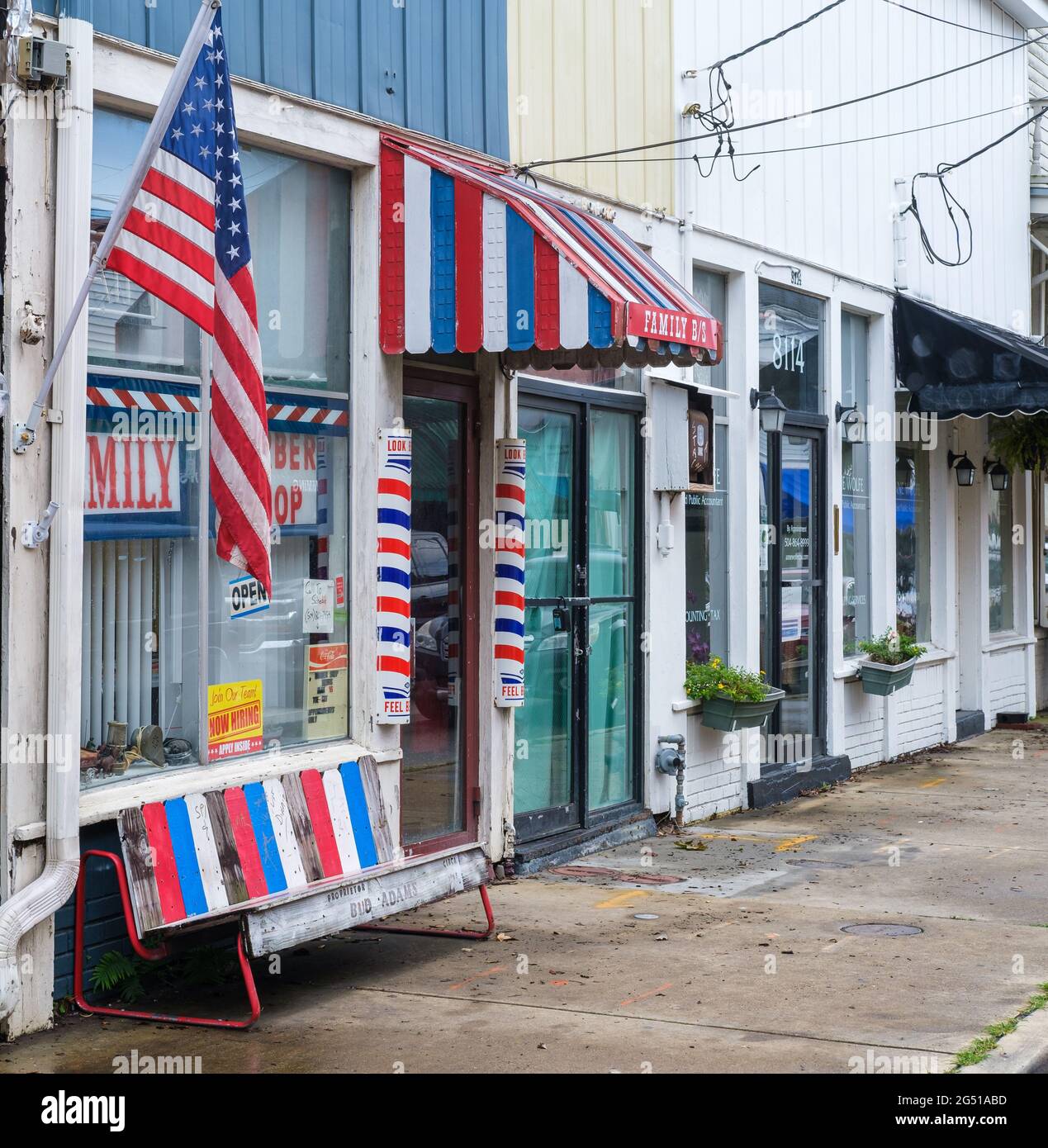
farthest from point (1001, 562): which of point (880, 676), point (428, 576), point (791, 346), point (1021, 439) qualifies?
point (428, 576)

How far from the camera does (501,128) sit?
8617mm

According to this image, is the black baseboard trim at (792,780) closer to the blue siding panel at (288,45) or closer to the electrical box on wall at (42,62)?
the blue siding panel at (288,45)

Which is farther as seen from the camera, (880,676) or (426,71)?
(880,676)

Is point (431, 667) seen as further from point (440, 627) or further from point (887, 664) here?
point (887, 664)

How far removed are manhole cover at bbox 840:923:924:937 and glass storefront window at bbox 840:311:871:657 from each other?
548 centimetres

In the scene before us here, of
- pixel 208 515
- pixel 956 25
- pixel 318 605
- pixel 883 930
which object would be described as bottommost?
pixel 883 930

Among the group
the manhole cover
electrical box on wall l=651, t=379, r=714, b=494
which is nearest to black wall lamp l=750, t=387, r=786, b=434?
electrical box on wall l=651, t=379, r=714, b=494

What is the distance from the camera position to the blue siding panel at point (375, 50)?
6535mm

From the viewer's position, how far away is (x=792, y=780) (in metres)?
11.6

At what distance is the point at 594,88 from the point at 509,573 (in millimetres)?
3048

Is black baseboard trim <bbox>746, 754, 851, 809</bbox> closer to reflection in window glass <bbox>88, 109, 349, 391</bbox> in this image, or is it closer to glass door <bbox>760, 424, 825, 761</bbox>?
glass door <bbox>760, 424, 825, 761</bbox>

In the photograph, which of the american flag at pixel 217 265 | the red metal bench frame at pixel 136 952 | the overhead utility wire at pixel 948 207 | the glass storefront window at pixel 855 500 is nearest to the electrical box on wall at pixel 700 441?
the glass storefront window at pixel 855 500

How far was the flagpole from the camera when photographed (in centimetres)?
552
